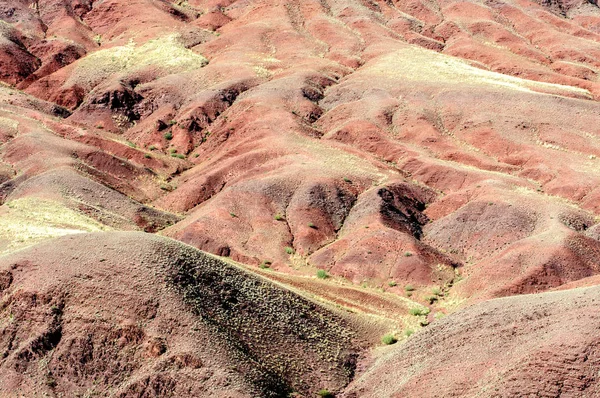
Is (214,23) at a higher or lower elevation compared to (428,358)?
lower

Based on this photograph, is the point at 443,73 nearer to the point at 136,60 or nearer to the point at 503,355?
the point at 136,60

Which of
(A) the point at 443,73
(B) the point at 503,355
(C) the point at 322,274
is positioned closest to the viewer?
(B) the point at 503,355

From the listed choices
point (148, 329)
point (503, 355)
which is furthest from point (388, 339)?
point (148, 329)

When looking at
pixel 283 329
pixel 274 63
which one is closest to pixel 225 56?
pixel 274 63

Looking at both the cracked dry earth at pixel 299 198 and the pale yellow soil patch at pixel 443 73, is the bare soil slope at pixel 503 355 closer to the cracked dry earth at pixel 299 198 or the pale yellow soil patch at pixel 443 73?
the cracked dry earth at pixel 299 198

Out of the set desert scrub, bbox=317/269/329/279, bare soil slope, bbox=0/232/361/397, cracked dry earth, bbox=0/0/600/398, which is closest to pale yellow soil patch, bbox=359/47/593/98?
cracked dry earth, bbox=0/0/600/398

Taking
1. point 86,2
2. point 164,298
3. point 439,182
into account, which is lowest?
point 86,2

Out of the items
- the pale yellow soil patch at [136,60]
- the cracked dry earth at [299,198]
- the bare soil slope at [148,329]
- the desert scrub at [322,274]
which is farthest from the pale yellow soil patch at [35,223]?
the pale yellow soil patch at [136,60]

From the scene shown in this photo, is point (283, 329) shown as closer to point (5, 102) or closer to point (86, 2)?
point (5, 102)

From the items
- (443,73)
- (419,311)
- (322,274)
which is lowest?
(443,73)
